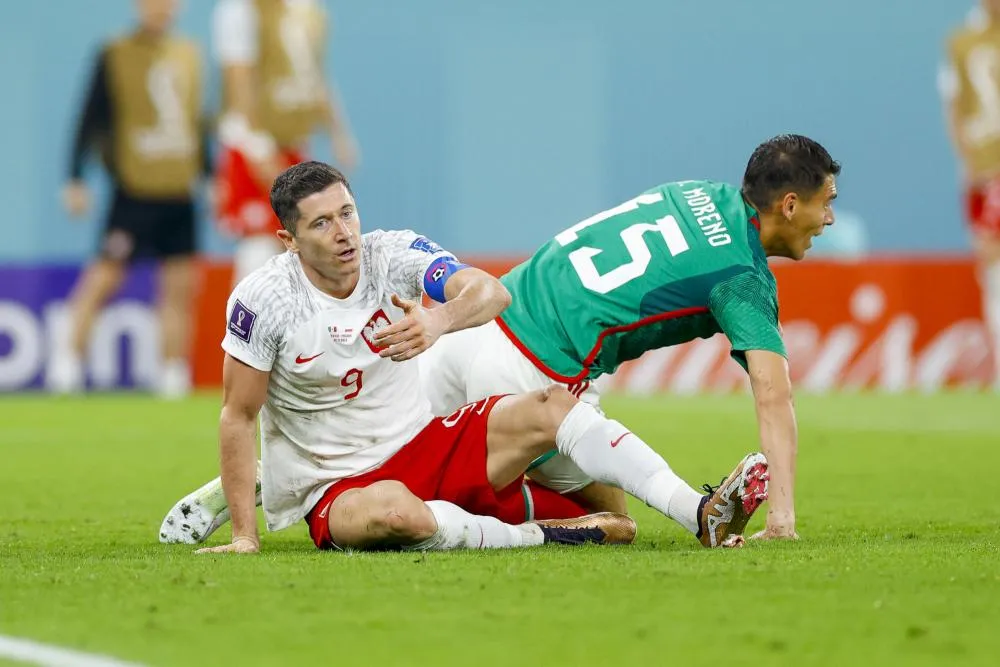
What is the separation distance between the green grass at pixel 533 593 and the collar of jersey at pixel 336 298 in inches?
27.2

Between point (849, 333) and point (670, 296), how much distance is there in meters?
8.39

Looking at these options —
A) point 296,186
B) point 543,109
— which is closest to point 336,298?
point 296,186

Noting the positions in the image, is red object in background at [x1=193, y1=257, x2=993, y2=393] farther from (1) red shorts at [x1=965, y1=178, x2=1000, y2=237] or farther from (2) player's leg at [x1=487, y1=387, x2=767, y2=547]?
(2) player's leg at [x1=487, y1=387, x2=767, y2=547]

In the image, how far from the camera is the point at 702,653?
327 centimetres

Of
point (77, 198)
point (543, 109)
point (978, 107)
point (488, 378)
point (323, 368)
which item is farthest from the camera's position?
point (543, 109)

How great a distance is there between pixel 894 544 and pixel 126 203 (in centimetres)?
972

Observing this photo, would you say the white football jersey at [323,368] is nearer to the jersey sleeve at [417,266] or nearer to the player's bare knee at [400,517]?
the jersey sleeve at [417,266]

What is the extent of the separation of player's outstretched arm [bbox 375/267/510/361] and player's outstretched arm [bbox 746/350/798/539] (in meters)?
0.75

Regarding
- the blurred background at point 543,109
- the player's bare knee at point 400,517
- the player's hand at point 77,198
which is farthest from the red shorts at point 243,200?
the player's bare knee at point 400,517

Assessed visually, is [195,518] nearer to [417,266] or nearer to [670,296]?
[417,266]

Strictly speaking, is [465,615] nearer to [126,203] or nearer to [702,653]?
[702,653]

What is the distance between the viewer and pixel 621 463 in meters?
4.92

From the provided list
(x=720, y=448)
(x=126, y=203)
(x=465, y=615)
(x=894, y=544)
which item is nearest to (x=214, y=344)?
(x=126, y=203)

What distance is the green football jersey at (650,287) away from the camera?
516cm
